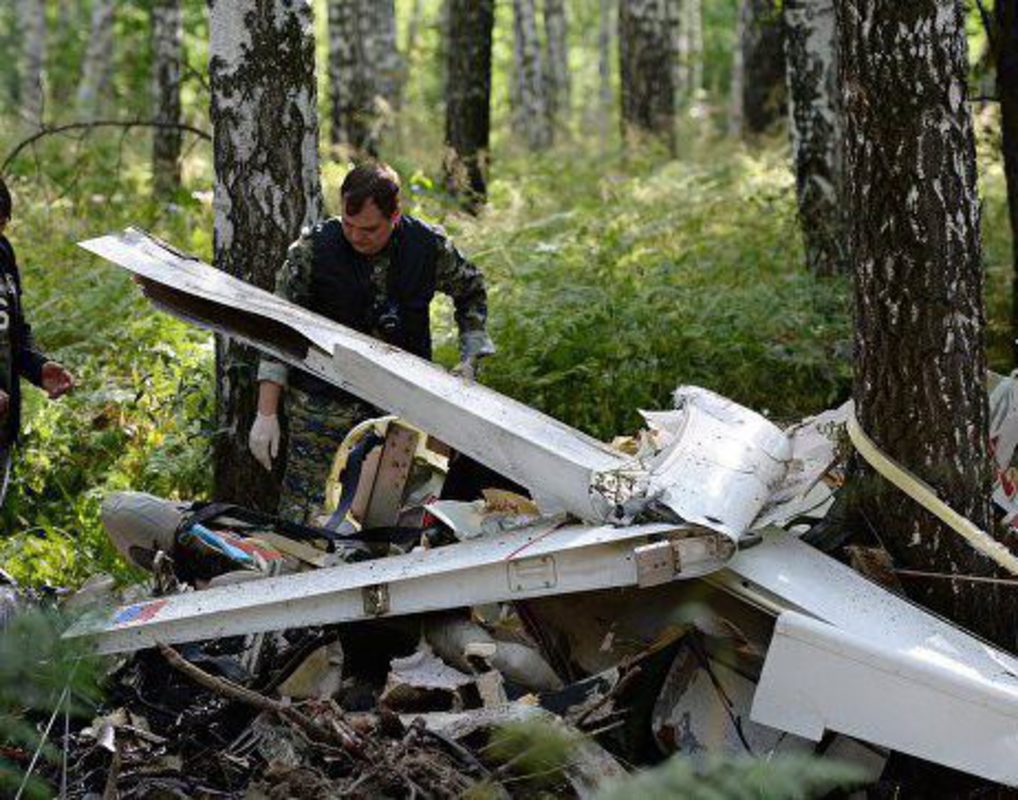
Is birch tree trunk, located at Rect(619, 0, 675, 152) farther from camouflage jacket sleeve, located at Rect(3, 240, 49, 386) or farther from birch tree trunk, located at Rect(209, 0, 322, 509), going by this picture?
camouflage jacket sleeve, located at Rect(3, 240, 49, 386)

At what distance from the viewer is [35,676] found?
3953 millimetres

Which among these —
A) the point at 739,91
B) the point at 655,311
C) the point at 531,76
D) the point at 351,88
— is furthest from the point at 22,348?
the point at 739,91

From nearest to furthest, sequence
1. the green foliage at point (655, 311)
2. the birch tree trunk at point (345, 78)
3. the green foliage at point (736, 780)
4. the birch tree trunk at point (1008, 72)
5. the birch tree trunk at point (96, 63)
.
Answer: the green foliage at point (736, 780) < the birch tree trunk at point (1008, 72) < the green foliage at point (655, 311) < the birch tree trunk at point (345, 78) < the birch tree trunk at point (96, 63)

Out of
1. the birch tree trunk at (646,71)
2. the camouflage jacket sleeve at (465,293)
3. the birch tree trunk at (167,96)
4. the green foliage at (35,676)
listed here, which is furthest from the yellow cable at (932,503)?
the birch tree trunk at (646,71)

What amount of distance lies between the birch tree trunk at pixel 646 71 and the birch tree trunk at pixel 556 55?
23.3 feet

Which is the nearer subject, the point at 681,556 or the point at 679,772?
the point at 679,772

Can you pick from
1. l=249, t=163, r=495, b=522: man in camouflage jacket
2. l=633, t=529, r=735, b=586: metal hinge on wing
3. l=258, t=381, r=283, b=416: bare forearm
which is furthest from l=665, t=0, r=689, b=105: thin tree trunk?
l=633, t=529, r=735, b=586: metal hinge on wing

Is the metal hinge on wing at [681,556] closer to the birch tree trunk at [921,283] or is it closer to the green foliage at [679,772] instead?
the green foliage at [679,772]

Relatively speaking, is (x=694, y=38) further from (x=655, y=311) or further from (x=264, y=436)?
(x=264, y=436)

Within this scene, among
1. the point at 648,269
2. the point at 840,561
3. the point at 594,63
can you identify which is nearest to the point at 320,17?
the point at 594,63

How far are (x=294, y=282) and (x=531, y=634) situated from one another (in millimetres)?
1999

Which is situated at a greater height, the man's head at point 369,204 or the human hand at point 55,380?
the man's head at point 369,204

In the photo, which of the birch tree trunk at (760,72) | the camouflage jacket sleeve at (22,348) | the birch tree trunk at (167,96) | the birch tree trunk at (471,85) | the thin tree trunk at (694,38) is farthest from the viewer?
the thin tree trunk at (694,38)

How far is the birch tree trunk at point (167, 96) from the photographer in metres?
14.2
